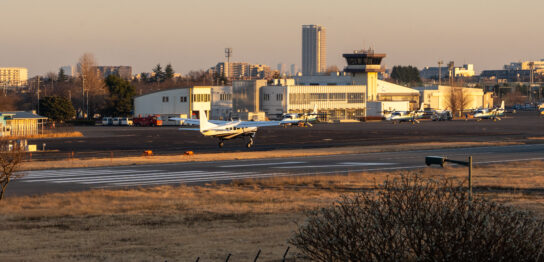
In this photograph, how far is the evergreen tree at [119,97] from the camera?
148 m

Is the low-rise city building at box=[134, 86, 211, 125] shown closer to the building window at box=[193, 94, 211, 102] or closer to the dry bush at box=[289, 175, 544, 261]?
the building window at box=[193, 94, 211, 102]

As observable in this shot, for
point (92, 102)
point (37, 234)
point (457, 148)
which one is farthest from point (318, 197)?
point (92, 102)

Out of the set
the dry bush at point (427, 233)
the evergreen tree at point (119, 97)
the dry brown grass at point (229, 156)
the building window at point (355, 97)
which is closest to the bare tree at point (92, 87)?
the evergreen tree at point (119, 97)

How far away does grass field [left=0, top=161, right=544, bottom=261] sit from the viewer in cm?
2314

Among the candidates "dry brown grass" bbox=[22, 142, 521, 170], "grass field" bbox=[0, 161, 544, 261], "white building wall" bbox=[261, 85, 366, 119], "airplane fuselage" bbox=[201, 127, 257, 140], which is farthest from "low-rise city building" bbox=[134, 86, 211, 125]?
"grass field" bbox=[0, 161, 544, 261]

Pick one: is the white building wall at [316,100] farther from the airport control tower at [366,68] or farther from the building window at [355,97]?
the airport control tower at [366,68]

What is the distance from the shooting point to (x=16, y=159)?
37.5 m

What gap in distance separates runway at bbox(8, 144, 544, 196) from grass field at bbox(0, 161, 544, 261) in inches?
136

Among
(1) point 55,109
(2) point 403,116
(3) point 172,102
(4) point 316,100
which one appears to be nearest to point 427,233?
(1) point 55,109

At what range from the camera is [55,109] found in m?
128

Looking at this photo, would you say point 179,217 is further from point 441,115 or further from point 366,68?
point 366,68

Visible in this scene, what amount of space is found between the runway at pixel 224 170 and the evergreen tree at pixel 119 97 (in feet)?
309

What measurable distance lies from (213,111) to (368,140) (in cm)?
6929

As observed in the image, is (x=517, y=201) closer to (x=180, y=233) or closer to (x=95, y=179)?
(x=180, y=233)
